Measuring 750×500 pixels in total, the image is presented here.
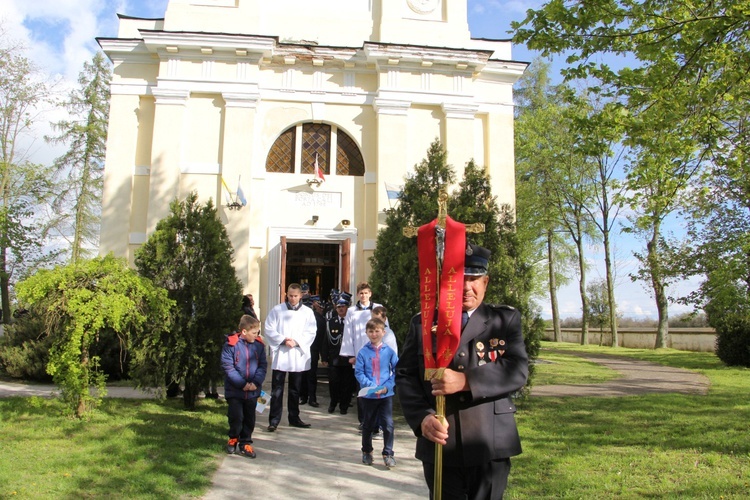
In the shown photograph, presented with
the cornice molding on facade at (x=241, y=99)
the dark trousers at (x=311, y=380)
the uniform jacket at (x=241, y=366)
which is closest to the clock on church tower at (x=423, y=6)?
the cornice molding on facade at (x=241, y=99)

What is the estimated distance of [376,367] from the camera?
7168 mm

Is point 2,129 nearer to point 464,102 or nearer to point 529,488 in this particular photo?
point 464,102

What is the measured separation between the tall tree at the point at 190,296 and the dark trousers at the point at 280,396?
1.22 meters

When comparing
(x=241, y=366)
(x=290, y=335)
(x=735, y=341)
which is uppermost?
(x=290, y=335)

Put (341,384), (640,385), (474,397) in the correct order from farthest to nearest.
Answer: (640,385) < (341,384) < (474,397)

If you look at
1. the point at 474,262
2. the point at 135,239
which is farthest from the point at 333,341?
the point at 474,262

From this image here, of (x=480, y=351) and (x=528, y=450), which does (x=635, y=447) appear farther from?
(x=480, y=351)

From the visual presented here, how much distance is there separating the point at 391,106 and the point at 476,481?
41.2 ft

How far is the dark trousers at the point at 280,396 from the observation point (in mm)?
8234

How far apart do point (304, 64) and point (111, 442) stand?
1071cm

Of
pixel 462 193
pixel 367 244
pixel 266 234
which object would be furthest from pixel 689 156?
pixel 266 234

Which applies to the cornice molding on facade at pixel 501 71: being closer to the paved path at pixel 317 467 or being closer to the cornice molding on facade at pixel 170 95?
the cornice molding on facade at pixel 170 95

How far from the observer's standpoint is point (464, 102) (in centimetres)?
1502

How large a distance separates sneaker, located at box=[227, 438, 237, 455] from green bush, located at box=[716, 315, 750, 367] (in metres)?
16.6
